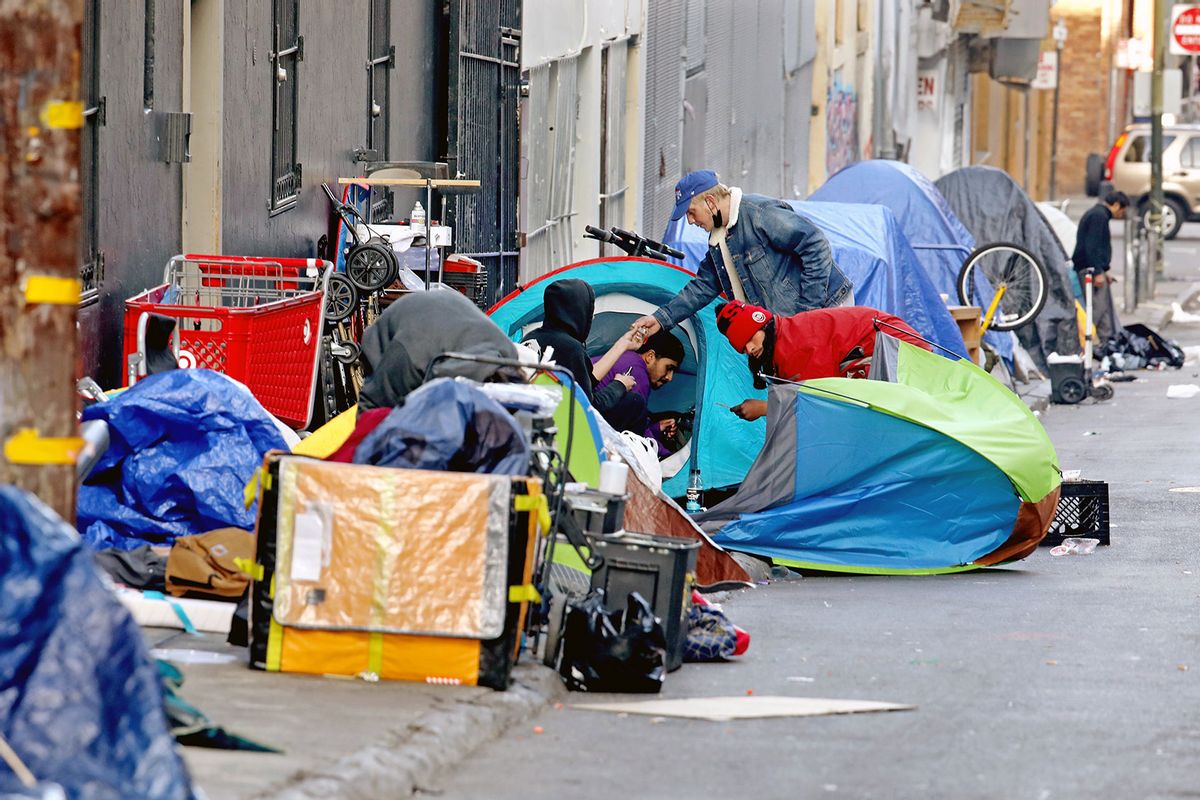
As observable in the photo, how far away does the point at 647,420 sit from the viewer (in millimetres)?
11641

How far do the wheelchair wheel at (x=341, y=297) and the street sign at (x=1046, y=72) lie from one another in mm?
38343

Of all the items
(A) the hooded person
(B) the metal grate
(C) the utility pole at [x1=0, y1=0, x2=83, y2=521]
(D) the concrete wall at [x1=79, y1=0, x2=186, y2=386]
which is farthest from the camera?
(B) the metal grate

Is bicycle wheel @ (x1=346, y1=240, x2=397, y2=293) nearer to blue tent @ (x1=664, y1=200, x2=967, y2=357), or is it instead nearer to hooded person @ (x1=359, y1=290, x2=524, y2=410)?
hooded person @ (x1=359, y1=290, x2=524, y2=410)

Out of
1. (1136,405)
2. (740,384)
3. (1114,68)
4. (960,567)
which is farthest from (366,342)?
(1114,68)

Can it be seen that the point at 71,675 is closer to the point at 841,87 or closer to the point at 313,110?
the point at 313,110

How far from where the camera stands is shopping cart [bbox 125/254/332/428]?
886 cm

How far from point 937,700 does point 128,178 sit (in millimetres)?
4587

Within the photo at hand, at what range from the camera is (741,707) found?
6.67m

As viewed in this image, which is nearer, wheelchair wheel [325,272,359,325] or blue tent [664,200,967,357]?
wheelchair wheel [325,272,359,325]

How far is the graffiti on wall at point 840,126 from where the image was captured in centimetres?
3106

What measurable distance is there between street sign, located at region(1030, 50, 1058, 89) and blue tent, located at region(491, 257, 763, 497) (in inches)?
1431

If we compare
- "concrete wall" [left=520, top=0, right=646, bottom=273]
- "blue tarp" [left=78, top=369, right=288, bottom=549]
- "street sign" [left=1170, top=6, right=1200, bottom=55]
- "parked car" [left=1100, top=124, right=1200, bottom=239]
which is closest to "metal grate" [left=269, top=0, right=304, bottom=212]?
"blue tarp" [left=78, top=369, right=288, bottom=549]

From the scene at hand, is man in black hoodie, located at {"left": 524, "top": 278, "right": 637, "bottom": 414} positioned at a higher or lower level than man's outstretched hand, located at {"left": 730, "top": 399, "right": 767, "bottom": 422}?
higher

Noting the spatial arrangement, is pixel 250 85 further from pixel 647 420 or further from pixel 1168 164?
pixel 1168 164
